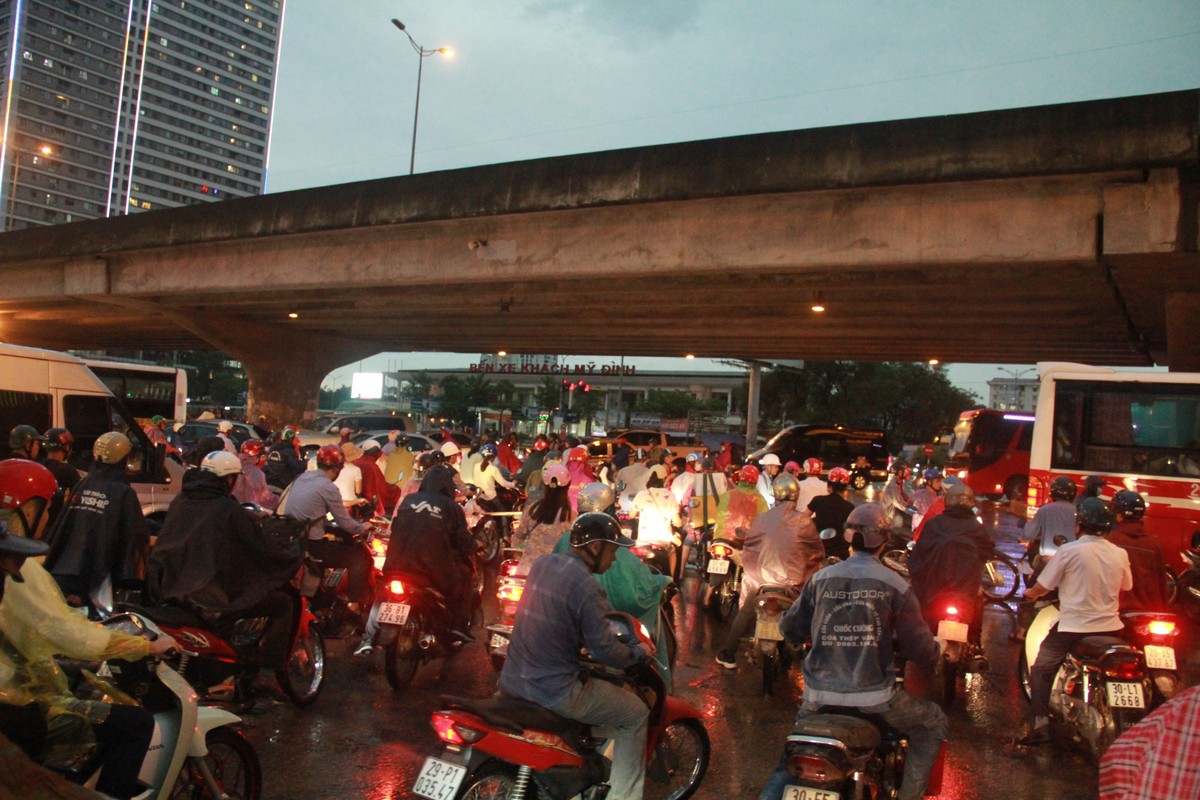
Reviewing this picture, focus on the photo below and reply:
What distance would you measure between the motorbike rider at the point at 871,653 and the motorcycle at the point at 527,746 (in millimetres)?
775

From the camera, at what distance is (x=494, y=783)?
366cm

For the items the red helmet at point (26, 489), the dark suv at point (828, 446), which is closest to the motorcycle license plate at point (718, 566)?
the red helmet at point (26, 489)

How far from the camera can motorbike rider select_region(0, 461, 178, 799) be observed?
3.13 meters

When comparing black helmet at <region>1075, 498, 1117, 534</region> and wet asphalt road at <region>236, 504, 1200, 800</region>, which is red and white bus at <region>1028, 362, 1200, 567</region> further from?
black helmet at <region>1075, 498, 1117, 534</region>

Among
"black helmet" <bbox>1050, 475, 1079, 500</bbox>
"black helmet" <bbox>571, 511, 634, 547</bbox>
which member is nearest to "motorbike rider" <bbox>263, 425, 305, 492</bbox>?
"black helmet" <bbox>1050, 475, 1079, 500</bbox>

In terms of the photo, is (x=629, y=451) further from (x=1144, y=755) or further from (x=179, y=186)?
(x=179, y=186)

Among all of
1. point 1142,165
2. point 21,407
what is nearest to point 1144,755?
point 21,407

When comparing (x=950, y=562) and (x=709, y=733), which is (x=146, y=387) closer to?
(x=709, y=733)

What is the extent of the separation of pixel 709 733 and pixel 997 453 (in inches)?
1020

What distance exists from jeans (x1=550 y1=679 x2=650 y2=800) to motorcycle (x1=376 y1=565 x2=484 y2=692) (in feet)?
8.99

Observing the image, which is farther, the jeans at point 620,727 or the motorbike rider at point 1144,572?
the motorbike rider at point 1144,572

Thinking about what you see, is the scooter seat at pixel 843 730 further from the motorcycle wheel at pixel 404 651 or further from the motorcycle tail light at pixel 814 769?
the motorcycle wheel at pixel 404 651

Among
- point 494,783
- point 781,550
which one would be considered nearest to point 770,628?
point 781,550

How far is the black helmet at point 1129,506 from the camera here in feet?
21.4
